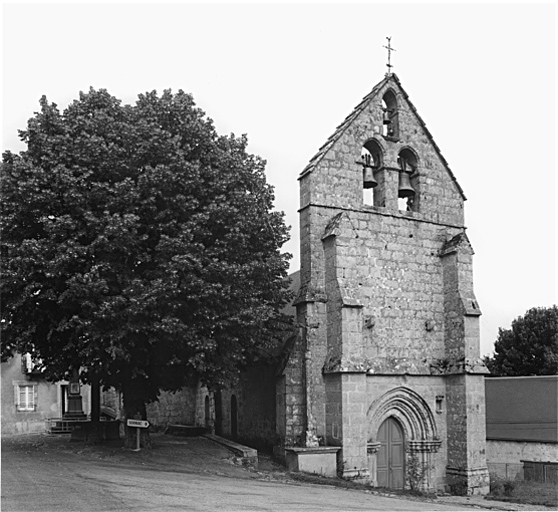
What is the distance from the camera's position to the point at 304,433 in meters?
22.8

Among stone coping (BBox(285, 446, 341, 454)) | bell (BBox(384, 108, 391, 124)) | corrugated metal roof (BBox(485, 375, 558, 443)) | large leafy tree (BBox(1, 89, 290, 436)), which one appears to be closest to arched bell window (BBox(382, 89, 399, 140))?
bell (BBox(384, 108, 391, 124))

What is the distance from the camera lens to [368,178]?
25.1m

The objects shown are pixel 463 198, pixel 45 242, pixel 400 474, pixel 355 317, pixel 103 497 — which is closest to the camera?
pixel 103 497

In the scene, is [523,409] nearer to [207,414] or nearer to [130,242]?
[207,414]

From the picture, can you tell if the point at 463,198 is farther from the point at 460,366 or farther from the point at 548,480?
the point at 548,480

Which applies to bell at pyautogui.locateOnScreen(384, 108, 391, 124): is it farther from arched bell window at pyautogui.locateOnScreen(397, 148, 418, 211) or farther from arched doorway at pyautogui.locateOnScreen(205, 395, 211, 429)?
arched doorway at pyautogui.locateOnScreen(205, 395, 211, 429)

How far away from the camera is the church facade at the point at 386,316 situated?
74.6 ft

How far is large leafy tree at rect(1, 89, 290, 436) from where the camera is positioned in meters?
19.2

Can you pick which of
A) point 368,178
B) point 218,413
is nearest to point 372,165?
point 368,178

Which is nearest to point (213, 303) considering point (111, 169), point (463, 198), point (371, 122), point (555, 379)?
point (111, 169)

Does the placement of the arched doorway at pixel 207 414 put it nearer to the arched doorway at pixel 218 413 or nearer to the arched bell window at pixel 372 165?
the arched doorway at pixel 218 413

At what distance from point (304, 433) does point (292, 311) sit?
343 inches

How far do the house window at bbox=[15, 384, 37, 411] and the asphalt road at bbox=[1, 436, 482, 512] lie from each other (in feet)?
59.0

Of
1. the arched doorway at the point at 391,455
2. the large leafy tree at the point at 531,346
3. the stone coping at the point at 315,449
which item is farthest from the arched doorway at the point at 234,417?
the large leafy tree at the point at 531,346
